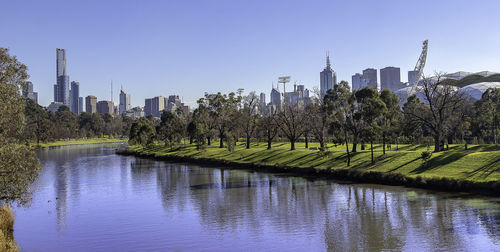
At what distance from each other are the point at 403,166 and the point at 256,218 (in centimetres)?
2418

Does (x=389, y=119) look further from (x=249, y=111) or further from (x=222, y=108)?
(x=222, y=108)

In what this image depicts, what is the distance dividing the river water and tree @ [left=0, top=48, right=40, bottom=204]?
3967 mm

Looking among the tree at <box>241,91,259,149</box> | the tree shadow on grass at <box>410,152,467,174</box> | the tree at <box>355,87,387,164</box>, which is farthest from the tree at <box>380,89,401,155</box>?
the tree at <box>241,91,259,149</box>

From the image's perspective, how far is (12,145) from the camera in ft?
86.0

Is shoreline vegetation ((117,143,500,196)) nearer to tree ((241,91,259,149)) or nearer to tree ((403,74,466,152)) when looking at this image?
tree ((403,74,466,152))

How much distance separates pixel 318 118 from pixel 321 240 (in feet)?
159

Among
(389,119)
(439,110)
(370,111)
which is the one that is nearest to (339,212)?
(370,111)

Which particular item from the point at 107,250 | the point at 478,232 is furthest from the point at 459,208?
the point at 107,250

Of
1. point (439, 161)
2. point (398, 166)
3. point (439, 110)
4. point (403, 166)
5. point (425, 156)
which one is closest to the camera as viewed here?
point (425, 156)

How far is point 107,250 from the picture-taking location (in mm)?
25047

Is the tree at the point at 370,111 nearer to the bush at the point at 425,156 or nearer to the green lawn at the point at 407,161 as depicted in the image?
the green lawn at the point at 407,161

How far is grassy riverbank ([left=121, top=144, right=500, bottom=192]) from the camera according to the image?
1585 inches

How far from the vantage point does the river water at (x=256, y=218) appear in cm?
2552

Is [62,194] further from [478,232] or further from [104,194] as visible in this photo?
[478,232]
